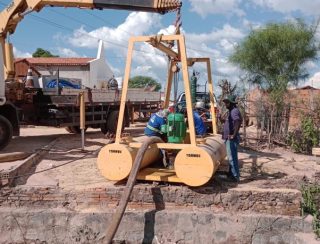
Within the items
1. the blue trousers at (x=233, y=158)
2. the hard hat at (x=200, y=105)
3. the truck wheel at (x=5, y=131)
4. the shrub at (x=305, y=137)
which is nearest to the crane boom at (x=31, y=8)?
the truck wheel at (x=5, y=131)

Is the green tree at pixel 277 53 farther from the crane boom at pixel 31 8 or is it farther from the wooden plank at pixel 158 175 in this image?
the wooden plank at pixel 158 175

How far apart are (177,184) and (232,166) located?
3.96ft

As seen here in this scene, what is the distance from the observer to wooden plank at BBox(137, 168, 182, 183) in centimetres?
758

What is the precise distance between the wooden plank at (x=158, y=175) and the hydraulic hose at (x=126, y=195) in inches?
20.1

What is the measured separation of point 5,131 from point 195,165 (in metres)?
5.88

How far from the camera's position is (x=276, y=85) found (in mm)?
18172

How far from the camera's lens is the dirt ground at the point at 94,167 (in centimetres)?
818

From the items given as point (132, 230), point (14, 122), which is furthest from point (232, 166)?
point (14, 122)

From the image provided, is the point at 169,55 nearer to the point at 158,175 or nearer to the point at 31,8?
the point at 158,175

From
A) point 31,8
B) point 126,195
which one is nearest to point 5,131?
point 31,8

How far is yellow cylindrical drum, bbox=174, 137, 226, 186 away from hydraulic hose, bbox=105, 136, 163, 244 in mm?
603

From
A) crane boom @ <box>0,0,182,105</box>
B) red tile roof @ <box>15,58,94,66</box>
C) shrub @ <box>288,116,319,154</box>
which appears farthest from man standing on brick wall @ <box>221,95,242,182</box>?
red tile roof @ <box>15,58,94,66</box>

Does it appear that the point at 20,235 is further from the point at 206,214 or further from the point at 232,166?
the point at 232,166

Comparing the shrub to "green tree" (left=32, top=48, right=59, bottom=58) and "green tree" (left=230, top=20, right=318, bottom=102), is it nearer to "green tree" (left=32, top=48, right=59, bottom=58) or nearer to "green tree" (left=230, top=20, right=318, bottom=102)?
"green tree" (left=230, top=20, right=318, bottom=102)
